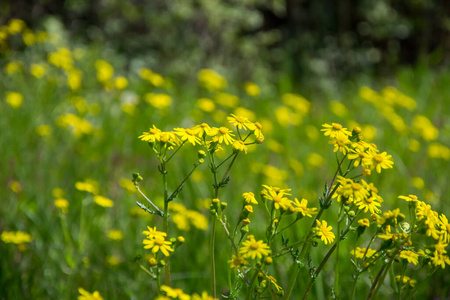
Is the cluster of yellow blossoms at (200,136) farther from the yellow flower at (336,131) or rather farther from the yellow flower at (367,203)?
the yellow flower at (367,203)

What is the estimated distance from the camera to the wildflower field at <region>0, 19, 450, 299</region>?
1.10 metres

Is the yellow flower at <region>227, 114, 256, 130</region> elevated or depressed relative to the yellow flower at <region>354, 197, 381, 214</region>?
elevated

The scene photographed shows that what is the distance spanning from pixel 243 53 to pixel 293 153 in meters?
2.40

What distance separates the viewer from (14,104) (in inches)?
118

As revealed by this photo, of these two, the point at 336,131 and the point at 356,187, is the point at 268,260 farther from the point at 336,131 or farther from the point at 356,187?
the point at 336,131

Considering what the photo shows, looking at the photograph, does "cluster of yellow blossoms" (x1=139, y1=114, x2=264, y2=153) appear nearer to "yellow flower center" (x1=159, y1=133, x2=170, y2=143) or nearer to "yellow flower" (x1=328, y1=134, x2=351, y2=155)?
"yellow flower center" (x1=159, y1=133, x2=170, y2=143)

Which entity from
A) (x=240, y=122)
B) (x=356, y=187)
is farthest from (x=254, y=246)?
(x=240, y=122)

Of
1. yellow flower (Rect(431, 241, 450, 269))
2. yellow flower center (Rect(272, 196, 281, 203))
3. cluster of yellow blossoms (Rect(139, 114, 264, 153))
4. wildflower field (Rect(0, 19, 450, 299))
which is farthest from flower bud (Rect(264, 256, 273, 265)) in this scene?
yellow flower (Rect(431, 241, 450, 269))

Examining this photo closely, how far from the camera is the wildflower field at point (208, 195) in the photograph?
1102mm

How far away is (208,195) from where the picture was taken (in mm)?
2461

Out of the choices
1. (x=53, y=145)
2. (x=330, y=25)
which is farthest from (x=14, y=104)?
(x=330, y=25)

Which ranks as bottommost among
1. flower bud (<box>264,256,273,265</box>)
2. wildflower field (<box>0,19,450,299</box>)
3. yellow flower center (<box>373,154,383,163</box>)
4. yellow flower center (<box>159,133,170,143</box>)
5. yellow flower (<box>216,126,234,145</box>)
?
wildflower field (<box>0,19,450,299</box>)

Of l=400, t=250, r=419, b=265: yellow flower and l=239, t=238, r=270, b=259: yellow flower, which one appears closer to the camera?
l=239, t=238, r=270, b=259: yellow flower

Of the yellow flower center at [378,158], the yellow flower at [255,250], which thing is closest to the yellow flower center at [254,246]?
the yellow flower at [255,250]
